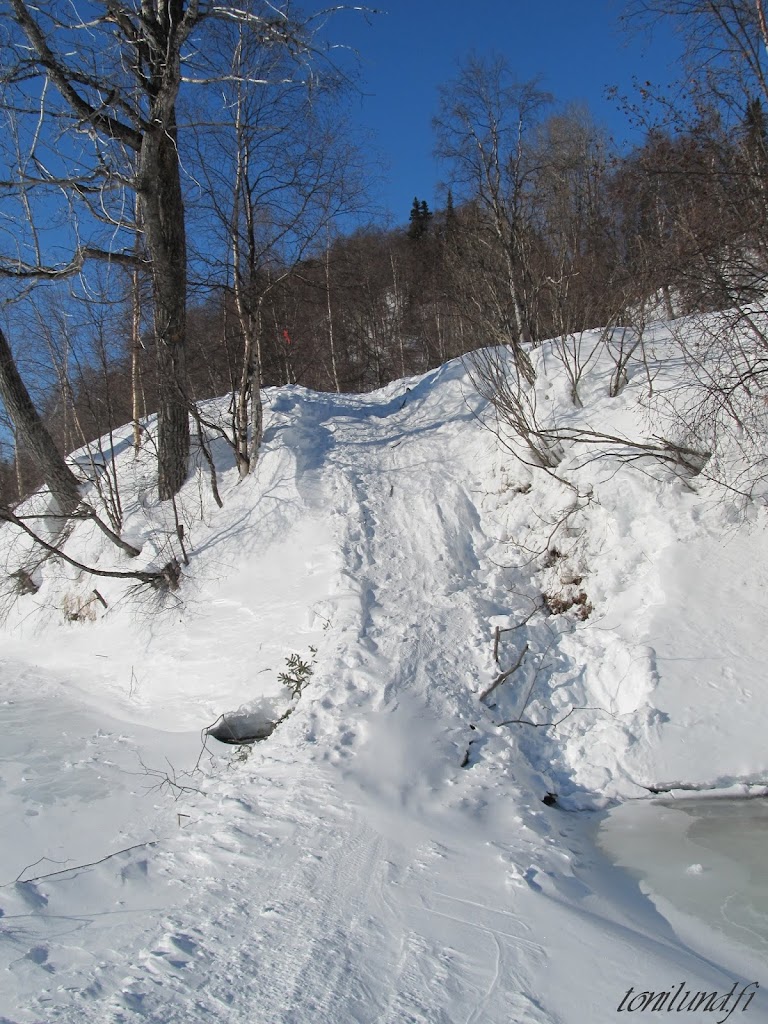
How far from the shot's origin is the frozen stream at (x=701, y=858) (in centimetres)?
396

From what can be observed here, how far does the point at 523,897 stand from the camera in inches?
159

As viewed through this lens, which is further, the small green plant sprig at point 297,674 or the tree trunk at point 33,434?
the tree trunk at point 33,434

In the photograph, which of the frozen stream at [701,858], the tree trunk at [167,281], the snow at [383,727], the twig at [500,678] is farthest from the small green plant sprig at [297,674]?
the tree trunk at [167,281]

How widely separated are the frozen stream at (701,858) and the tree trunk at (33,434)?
9557 millimetres

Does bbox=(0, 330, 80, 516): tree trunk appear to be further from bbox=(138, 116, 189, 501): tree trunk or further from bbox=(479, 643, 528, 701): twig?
bbox=(479, 643, 528, 701): twig

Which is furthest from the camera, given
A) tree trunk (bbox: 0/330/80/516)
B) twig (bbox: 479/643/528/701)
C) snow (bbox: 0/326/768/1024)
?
tree trunk (bbox: 0/330/80/516)

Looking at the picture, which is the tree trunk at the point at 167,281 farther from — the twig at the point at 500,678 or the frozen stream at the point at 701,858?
the frozen stream at the point at 701,858

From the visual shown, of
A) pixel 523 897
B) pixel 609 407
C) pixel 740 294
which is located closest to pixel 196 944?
pixel 523 897

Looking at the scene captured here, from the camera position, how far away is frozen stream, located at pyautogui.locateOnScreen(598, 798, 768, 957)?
156 inches

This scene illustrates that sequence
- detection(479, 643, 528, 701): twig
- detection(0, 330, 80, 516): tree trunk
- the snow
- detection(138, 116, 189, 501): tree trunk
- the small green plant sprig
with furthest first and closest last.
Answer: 1. detection(0, 330, 80, 516): tree trunk
2. detection(138, 116, 189, 501): tree trunk
3. the small green plant sprig
4. detection(479, 643, 528, 701): twig
5. the snow

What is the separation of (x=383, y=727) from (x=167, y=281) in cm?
754

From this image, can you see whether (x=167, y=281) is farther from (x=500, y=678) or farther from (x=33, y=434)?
(x=500, y=678)

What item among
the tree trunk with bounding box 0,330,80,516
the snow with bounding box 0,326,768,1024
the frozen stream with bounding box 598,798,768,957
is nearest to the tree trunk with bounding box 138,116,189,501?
the snow with bounding box 0,326,768,1024

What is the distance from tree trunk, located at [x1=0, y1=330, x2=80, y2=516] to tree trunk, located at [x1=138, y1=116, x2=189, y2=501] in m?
1.99
